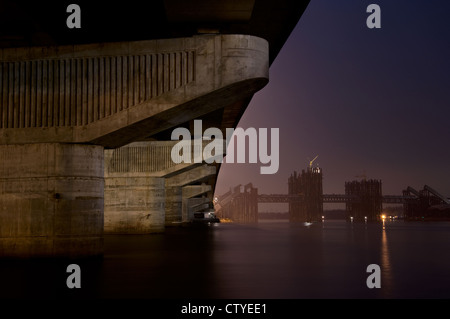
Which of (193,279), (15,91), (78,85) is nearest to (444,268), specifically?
(193,279)

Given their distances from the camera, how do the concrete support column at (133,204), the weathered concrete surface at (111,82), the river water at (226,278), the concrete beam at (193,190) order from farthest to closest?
the concrete beam at (193,190) → the concrete support column at (133,204) → the weathered concrete surface at (111,82) → the river water at (226,278)

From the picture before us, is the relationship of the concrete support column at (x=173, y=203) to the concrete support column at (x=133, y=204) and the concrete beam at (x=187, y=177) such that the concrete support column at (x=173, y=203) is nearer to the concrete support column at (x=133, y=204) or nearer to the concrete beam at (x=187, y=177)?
the concrete beam at (x=187, y=177)

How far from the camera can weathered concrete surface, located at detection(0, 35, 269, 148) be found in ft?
63.7

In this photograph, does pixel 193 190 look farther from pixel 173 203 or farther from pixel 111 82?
pixel 111 82

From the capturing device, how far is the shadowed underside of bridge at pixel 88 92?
62.2ft

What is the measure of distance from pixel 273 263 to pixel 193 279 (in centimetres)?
542

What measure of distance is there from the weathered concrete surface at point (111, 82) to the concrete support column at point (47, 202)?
0.51m

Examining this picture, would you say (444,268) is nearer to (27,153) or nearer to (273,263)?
(273,263)

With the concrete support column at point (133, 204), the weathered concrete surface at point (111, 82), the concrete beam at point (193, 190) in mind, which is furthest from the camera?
the concrete beam at point (193, 190)

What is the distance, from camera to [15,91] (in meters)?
20.0

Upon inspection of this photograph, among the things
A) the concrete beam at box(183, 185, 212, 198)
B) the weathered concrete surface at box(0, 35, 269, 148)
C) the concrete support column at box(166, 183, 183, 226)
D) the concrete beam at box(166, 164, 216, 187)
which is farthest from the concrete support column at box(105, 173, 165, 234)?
the concrete beam at box(183, 185, 212, 198)

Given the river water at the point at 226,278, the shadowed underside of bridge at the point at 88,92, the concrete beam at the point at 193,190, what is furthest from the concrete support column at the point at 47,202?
the concrete beam at the point at 193,190

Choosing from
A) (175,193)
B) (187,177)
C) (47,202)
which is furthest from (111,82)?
(187,177)

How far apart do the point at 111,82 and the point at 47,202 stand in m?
4.26
